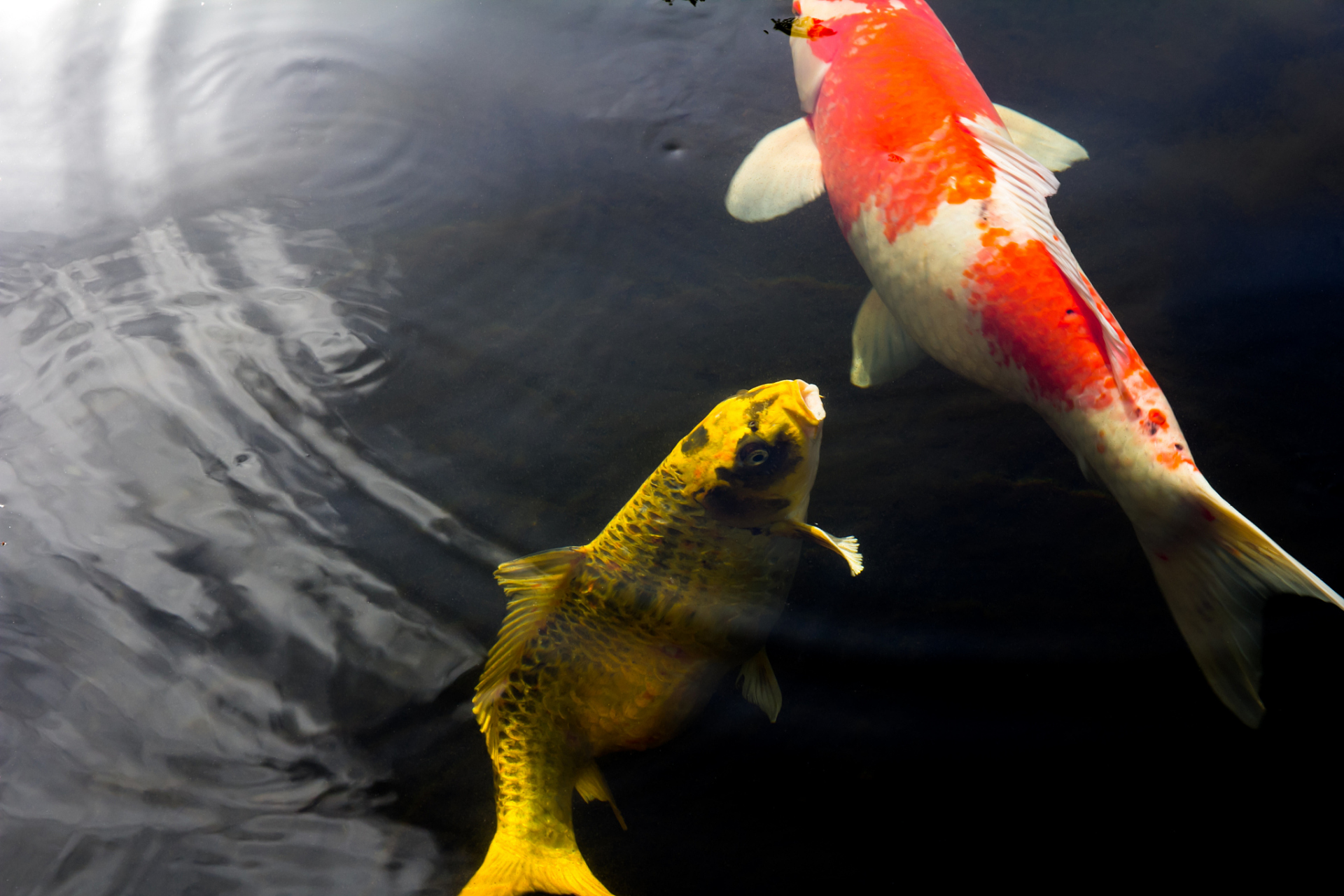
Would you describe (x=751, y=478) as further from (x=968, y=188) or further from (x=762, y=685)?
(x=968, y=188)

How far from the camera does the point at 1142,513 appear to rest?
3.36ft

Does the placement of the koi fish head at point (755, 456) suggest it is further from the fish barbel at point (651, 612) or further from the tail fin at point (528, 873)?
the tail fin at point (528, 873)

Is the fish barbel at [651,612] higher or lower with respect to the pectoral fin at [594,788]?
higher

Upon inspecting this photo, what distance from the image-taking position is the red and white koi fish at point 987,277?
3.24 ft

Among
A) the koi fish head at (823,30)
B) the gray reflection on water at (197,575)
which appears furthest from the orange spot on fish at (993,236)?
the gray reflection on water at (197,575)

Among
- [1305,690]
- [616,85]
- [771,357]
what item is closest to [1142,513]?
[1305,690]

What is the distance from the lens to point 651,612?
121 centimetres

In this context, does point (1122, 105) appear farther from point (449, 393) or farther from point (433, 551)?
point (433, 551)

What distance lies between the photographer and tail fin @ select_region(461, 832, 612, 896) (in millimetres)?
1086

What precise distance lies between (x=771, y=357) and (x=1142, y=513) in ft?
2.23

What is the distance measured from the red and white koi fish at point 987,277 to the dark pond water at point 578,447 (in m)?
0.09

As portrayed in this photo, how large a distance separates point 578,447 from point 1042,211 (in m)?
0.92

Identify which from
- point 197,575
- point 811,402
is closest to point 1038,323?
point 811,402

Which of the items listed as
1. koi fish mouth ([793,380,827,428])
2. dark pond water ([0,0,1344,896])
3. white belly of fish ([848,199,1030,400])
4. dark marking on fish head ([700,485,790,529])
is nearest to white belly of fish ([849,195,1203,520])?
white belly of fish ([848,199,1030,400])
